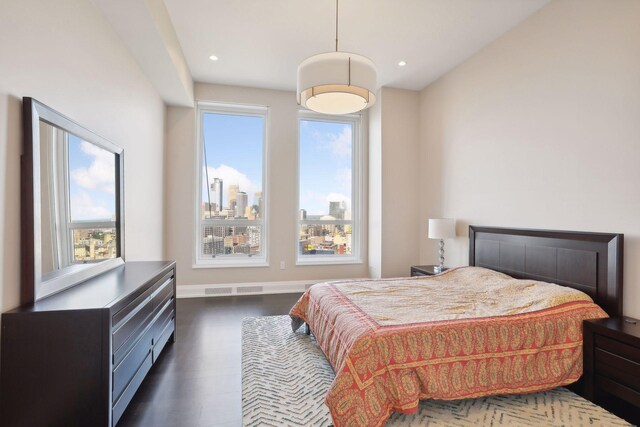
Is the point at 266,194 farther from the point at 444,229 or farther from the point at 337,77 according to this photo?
the point at 337,77

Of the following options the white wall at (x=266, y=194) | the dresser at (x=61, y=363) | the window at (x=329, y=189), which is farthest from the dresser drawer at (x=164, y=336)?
the window at (x=329, y=189)

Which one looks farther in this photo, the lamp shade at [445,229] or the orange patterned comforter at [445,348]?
the lamp shade at [445,229]

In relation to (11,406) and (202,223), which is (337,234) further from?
(11,406)

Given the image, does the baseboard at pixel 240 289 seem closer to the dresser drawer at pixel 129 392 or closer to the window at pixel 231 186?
the window at pixel 231 186

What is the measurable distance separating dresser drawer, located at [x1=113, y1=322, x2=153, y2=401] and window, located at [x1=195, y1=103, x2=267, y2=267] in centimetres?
263

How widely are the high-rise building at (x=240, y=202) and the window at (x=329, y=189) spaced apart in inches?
33.9

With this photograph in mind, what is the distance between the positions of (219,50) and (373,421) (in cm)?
396

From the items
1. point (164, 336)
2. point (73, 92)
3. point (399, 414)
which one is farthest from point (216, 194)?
point (399, 414)

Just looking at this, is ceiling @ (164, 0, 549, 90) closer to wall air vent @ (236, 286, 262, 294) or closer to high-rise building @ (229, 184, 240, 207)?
high-rise building @ (229, 184, 240, 207)

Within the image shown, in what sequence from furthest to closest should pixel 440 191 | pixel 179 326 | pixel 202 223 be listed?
pixel 202 223
pixel 440 191
pixel 179 326

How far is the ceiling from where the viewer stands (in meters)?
2.99

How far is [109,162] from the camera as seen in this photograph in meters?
2.63

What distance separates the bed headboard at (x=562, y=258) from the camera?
7.71 ft

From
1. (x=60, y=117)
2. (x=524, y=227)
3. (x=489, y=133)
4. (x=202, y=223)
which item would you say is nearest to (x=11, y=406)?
(x=60, y=117)
